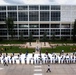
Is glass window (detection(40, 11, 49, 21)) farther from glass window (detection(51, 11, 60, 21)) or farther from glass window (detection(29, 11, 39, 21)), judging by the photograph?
glass window (detection(51, 11, 60, 21))

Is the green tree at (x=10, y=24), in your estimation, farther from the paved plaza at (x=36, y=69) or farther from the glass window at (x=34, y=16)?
the paved plaza at (x=36, y=69)

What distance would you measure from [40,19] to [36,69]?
6621 cm

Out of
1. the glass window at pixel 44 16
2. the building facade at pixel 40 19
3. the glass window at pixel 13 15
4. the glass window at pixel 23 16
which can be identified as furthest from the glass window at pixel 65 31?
the glass window at pixel 13 15

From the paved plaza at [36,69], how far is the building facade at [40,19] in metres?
62.1

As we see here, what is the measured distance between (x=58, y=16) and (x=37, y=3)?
35.6 ft

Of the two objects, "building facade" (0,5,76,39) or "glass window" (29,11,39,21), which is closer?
"building facade" (0,5,76,39)

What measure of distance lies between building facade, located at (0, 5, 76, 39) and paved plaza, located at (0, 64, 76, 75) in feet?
204

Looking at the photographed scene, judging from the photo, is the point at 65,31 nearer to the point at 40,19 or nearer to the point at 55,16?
the point at 55,16

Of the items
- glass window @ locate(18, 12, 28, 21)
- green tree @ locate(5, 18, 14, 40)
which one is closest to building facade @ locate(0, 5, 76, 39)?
glass window @ locate(18, 12, 28, 21)

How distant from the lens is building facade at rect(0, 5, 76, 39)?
10469cm

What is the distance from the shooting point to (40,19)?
104875 millimetres

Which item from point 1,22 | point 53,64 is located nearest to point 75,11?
point 1,22

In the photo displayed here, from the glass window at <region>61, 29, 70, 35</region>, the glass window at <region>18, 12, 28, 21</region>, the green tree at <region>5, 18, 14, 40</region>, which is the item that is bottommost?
the glass window at <region>61, 29, 70, 35</region>

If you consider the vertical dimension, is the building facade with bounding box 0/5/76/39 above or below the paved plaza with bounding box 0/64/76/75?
Result: above
